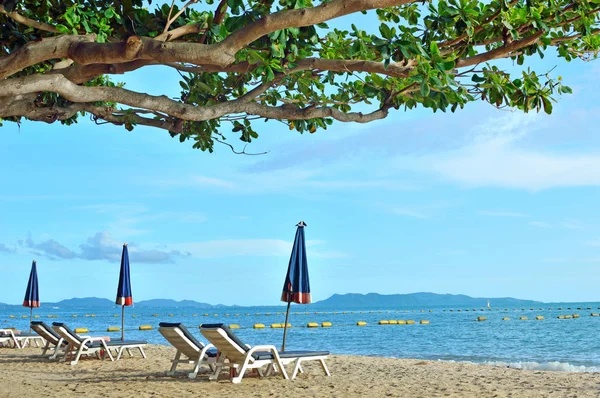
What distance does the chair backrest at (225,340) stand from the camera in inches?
367

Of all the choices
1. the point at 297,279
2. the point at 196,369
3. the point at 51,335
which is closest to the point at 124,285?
the point at 51,335

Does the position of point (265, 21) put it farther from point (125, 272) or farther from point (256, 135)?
point (125, 272)

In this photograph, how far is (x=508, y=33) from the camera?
6.70 metres

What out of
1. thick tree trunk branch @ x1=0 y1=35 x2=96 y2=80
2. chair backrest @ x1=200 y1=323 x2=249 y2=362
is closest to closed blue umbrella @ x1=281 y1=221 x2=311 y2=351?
chair backrest @ x1=200 y1=323 x2=249 y2=362

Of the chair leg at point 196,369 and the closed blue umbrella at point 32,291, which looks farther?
the closed blue umbrella at point 32,291

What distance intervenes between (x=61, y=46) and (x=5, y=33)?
2.01 m

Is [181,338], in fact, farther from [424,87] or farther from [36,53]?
[424,87]

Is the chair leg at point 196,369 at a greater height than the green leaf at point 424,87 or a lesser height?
lesser

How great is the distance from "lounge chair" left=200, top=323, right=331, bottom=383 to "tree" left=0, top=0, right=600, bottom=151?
3049 millimetres

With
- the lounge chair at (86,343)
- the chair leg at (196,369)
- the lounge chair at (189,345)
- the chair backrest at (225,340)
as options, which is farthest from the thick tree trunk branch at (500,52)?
the lounge chair at (86,343)

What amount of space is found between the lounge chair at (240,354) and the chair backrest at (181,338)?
577 millimetres

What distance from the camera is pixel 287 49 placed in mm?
6473

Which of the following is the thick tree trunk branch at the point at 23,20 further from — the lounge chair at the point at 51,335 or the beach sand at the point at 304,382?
the lounge chair at the point at 51,335

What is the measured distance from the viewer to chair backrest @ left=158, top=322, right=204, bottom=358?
10.4m
